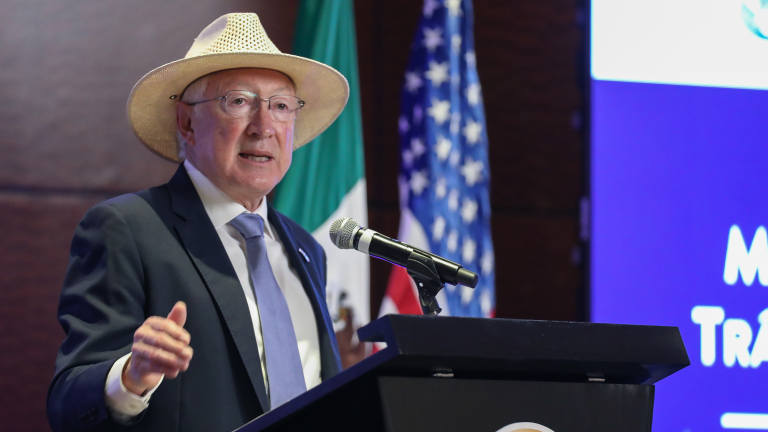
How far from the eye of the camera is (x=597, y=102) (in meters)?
3.24

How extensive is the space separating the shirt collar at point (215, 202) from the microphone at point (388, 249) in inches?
16.5

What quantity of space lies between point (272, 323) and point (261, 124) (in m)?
0.51

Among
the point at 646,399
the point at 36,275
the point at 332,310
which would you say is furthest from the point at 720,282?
the point at 36,275

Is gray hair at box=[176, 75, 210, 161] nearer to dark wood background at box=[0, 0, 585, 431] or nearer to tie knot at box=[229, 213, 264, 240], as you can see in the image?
tie knot at box=[229, 213, 264, 240]

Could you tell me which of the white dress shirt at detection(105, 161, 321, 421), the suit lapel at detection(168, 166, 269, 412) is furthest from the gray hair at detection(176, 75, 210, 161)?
the suit lapel at detection(168, 166, 269, 412)

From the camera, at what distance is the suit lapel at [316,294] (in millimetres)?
1865

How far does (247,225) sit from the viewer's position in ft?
6.10

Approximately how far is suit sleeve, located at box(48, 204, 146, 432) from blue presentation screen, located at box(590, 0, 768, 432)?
2.11 m

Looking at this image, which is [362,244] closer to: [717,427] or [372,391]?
[372,391]

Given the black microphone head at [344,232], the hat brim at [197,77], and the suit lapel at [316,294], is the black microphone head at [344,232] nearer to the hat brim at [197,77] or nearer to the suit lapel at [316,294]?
the suit lapel at [316,294]

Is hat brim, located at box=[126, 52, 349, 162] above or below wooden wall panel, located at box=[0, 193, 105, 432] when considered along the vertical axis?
above

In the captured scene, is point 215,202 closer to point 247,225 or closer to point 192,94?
point 247,225

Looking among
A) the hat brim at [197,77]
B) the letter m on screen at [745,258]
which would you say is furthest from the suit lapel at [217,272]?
the letter m on screen at [745,258]

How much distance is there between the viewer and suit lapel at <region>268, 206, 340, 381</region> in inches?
73.4
